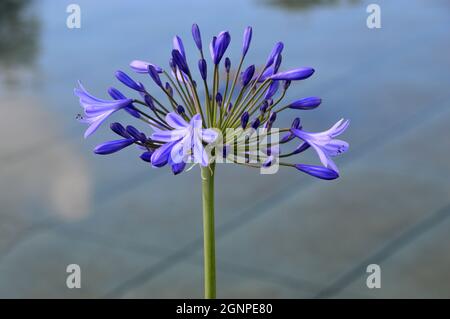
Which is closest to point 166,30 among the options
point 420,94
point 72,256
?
point 420,94

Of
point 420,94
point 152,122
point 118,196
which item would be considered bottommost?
point 152,122

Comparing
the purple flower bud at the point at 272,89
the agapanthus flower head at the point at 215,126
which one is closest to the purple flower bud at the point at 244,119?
the agapanthus flower head at the point at 215,126

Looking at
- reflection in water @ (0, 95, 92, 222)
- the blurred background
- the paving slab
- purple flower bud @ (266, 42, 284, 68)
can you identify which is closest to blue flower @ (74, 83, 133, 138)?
purple flower bud @ (266, 42, 284, 68)

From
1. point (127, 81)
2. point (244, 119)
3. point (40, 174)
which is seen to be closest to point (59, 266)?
point (40, 174)

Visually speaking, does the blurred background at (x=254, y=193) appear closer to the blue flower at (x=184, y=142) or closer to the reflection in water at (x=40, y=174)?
the reflection in water at (x=40, y=174)

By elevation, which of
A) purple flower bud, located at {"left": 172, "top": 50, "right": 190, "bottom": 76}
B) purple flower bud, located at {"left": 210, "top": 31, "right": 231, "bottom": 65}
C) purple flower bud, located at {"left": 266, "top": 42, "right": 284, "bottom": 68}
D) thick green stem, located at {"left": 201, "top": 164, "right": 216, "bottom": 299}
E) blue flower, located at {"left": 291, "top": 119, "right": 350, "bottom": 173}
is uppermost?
purple flower bud, located at {"left": 210, "top": 31, "right": 231, "bottom": 65}

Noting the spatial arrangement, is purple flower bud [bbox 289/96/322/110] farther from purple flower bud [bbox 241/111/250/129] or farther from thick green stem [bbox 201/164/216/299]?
thick green stem [bbox 201/164/216/299]

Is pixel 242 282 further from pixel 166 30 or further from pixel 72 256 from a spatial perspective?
pixel 166 30
